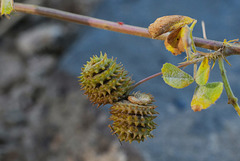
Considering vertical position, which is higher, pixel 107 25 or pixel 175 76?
pixel 107 25

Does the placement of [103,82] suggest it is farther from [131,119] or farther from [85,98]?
[85,98]

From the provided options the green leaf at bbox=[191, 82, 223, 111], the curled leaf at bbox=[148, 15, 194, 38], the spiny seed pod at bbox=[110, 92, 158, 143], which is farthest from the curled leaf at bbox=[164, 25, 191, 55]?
the spiny seed pod at bbox=[110, 92, 158, 143]

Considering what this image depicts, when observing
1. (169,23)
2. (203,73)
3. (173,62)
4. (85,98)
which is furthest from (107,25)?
(85,98)

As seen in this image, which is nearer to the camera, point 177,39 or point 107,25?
point 177,39

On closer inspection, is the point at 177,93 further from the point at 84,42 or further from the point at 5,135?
the point at 5,135

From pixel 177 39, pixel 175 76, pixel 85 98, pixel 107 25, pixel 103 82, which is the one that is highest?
pixel 85 98

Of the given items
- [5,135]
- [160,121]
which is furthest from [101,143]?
[5,135]
